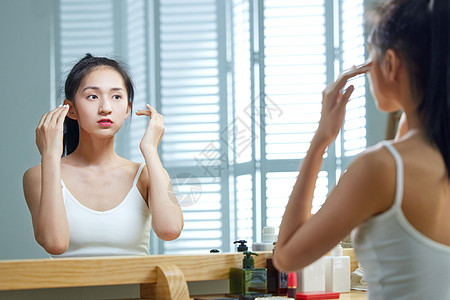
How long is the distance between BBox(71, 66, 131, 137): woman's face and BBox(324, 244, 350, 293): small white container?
58 cm

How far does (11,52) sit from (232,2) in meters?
0.97

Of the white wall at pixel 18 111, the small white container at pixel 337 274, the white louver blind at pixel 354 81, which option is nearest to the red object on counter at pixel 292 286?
the small white container at pixel 337 274

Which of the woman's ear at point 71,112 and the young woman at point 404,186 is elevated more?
the woman's ear at point 71,112

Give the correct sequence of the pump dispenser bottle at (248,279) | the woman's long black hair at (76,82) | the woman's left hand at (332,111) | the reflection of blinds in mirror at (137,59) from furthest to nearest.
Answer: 1. the reflection of blinds in mirror at (137,59)
2. the woman's long black hair at (76,82)
3. the pump dispenser bottle at (248,279)
4. the woman's left hand at (332,111)

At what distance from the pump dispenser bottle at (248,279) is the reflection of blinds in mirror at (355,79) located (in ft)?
3.64

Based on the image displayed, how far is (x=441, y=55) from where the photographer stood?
0.57m

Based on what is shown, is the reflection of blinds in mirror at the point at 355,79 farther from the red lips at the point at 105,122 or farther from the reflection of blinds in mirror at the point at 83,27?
the red lips at the point at 105,122

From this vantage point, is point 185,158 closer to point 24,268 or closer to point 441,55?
point 24,268

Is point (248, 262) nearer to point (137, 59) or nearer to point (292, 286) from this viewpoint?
point (292, 286)

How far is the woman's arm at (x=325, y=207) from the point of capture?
57 centimetres

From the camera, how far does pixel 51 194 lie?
1199 mm

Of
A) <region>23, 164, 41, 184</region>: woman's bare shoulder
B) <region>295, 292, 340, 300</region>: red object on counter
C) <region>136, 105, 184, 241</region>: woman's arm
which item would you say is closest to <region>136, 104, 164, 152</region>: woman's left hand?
<region>136, 105, 184, 241</region>: woman's arm

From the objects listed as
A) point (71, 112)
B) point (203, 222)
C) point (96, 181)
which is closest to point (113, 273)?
point (96, 181)

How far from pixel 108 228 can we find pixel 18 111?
4.18 ft
